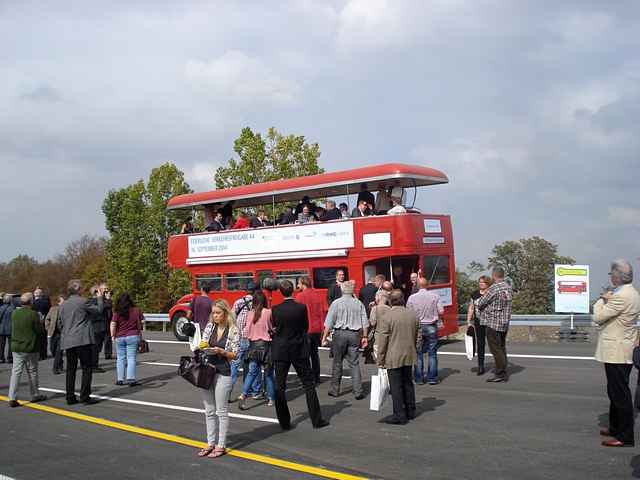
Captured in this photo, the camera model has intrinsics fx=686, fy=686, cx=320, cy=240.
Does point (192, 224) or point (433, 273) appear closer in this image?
point (433, 273)

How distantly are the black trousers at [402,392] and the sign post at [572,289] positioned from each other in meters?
11.4

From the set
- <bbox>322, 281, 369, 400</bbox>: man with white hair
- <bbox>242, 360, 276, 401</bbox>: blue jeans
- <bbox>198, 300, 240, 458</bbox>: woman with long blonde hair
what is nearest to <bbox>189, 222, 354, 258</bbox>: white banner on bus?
<bbox>322, 281, 369, 400</bbox>: man with white hair

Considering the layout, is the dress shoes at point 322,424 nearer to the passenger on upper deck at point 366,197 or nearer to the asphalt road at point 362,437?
the asphalt road at point 362,437

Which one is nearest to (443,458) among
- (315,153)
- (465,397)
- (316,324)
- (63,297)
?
(465,397)

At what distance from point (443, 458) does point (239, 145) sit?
34.9 metres

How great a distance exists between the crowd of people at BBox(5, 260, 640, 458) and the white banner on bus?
148 inches

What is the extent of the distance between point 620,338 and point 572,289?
1265 cm

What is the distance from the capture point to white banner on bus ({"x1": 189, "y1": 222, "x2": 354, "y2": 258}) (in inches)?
707

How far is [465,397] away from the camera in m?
10.3

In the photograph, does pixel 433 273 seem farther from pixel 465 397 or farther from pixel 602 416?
pixel 602 416

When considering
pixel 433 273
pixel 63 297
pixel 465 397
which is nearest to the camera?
pixel 465 397

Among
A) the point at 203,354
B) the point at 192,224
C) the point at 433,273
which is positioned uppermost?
the point at 192,224

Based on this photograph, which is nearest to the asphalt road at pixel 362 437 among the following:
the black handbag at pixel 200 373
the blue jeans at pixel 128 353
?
the blue jeans at pixel 128 353

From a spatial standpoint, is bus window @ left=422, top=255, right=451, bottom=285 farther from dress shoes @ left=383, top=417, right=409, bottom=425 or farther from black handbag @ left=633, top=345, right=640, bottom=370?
black handbag @ left=633, top=345, right=640, bottom=370
